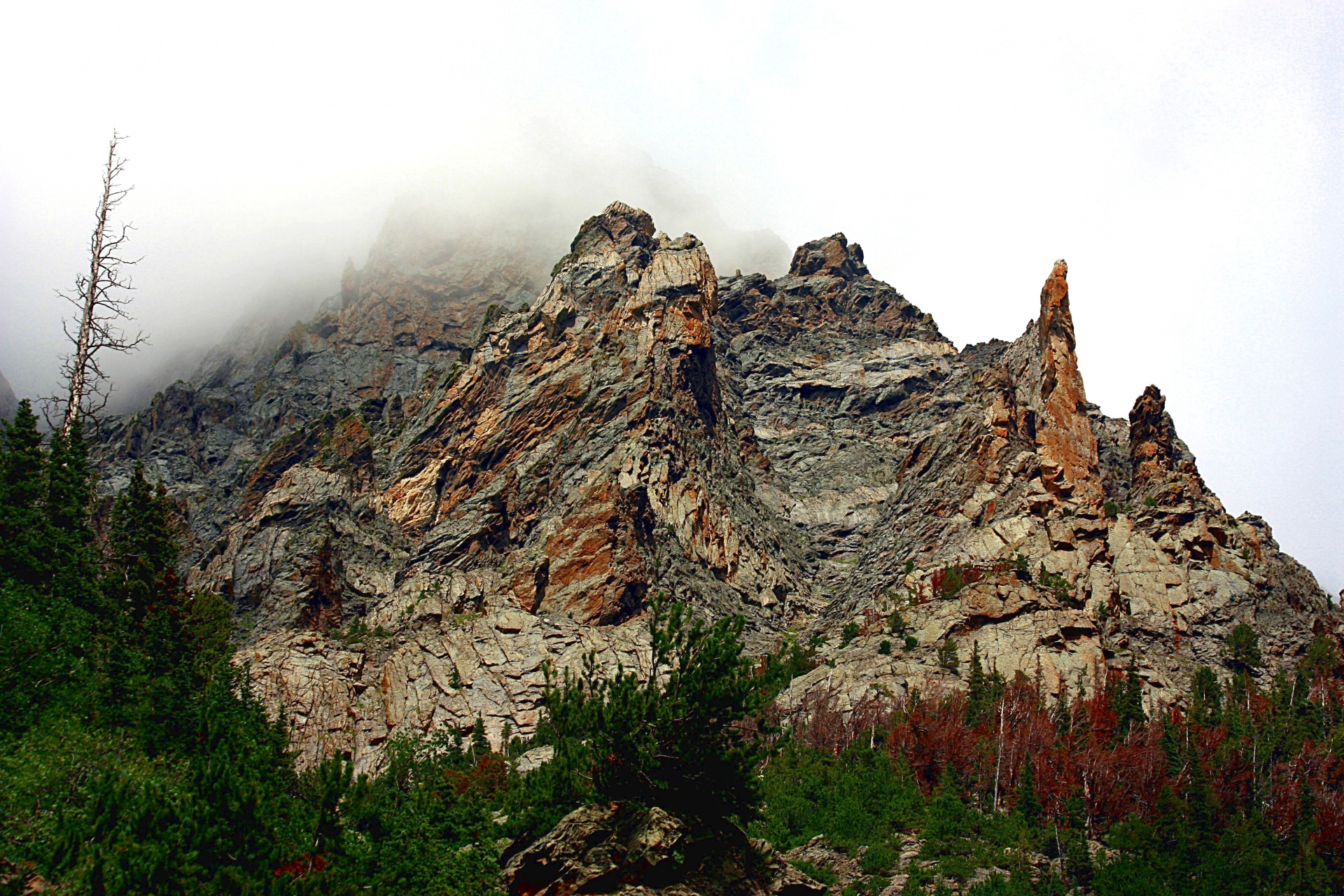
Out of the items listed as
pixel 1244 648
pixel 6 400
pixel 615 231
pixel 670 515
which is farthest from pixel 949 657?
pixel 6 400

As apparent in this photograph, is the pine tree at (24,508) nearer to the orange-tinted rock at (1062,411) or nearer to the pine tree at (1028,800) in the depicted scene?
the pine tree at (1028,800)

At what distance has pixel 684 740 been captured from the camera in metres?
27.9

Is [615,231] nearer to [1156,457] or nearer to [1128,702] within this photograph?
[1156,457]

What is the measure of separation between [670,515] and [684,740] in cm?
8102

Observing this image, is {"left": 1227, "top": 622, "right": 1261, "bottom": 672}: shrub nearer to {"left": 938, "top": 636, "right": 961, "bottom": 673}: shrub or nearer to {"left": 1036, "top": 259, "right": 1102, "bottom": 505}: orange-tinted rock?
{"left": 1036, "top": 259, "right": 1102, "bottom": 505}: orange-tinted rock

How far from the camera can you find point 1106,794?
197 feet

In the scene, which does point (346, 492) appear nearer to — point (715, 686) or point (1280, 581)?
point (715, 686)

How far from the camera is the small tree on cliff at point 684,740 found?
2762cm

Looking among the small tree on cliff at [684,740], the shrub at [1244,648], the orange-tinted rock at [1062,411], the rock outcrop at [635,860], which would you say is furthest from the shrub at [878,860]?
the orange-tinted rock at [1062,411]

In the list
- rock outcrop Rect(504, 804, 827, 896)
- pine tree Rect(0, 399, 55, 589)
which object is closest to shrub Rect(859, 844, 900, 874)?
rock outcrop Rect(504, 804, 827, 896)

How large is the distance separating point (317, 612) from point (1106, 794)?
7921 centimetres

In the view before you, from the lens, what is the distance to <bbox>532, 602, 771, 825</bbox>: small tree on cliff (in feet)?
90.6

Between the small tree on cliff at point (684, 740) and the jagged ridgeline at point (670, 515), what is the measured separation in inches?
1906

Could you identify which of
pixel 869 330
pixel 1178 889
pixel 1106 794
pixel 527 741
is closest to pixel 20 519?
pixel 527 741
